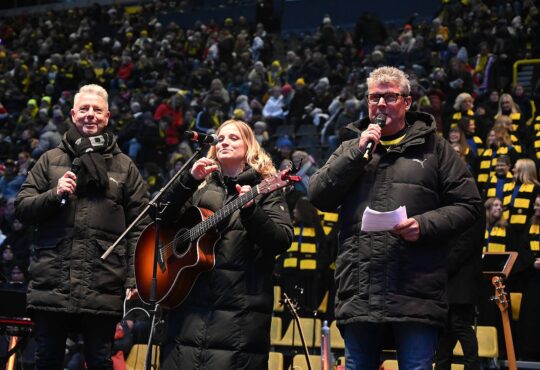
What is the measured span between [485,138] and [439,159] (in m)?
8.78

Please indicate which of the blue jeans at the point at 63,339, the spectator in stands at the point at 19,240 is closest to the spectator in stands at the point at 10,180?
the spectator in stands at the point at 19,240

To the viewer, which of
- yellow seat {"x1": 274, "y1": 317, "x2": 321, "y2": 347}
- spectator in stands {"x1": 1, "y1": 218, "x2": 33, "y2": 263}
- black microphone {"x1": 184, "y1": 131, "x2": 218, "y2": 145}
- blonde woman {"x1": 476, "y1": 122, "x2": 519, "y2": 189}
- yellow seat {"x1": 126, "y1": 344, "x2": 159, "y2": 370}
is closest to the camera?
black microphone {"x1": 184, "y1": 131, "x2": 218, "y2": 145}

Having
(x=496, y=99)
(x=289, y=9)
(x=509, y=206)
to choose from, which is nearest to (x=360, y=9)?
(x=289, y=9)

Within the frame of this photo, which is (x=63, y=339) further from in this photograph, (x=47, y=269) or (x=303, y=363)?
(x=303, y=363)

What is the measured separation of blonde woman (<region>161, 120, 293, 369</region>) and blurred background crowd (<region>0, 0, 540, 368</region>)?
490 centimetres

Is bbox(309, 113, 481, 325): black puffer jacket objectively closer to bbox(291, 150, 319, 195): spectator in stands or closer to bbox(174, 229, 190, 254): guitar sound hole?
bbox(174, 229, 190, 254): guitar sound hole

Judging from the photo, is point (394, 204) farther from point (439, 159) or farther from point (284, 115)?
point (284, 115)

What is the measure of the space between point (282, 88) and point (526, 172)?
9.18m

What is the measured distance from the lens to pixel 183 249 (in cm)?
548

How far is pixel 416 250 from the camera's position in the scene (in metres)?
4.66

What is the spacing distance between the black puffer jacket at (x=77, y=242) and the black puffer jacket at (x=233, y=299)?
48cm

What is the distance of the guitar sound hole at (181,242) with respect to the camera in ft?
17.8

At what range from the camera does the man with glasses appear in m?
4.59

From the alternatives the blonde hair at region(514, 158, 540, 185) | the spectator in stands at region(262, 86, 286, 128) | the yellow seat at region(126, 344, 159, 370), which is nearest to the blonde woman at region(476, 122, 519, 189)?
the blonde hair at region(514, 158, 540, 185)
